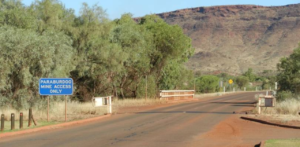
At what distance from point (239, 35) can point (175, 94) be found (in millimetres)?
98338

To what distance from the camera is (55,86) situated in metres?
23.2

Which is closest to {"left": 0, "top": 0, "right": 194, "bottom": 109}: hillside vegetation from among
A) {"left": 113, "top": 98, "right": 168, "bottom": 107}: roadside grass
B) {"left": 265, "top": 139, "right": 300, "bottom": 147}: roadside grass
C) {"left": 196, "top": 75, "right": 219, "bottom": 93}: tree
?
{"left": 113, "top": 98, "right": 168, "bottom": 107}: roadside grass

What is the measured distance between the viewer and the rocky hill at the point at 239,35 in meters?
121

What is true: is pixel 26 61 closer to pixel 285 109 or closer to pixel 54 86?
pixel 54 86

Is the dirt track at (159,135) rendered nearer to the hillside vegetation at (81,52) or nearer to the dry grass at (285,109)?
the dry grass at (285,109)

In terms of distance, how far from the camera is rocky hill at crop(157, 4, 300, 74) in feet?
397

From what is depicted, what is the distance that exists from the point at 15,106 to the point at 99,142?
Answer: 13002 millimetres

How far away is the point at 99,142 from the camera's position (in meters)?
15.3

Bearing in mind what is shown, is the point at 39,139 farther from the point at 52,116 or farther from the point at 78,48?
the point at 78,48

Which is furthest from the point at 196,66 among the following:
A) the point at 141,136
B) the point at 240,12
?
the point at 141,136

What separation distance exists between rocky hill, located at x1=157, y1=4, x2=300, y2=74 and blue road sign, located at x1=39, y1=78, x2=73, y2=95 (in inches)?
3659

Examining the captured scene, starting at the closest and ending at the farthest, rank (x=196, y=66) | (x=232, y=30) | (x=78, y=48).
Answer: (x=78, y=48)
(x=196, y=66)
(x=232, y=30)

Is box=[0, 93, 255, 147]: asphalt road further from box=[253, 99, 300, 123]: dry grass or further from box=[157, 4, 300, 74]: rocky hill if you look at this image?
box=[157, 4, 300, 74]: rocky hill

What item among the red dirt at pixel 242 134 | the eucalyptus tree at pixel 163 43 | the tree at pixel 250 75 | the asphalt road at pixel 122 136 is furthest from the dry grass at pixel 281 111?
the tree at pixel 250 75
